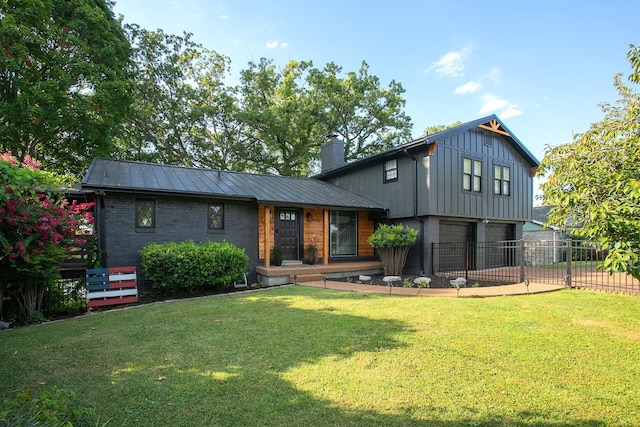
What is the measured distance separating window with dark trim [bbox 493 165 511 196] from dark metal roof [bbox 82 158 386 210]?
531 cm

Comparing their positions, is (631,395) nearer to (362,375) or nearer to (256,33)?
(362,375)

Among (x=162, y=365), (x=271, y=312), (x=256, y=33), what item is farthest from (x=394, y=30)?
(x=162, y=365)

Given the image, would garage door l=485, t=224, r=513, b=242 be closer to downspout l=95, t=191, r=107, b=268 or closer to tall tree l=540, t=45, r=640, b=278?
tall tree l=540, t=45, r=640, b=278

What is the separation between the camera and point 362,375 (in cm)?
333

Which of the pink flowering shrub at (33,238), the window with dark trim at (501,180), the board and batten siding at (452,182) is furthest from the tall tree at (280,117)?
the pink flowering shrub at (33,238)

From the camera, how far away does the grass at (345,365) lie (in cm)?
266

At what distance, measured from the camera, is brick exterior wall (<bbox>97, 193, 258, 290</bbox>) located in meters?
8.93

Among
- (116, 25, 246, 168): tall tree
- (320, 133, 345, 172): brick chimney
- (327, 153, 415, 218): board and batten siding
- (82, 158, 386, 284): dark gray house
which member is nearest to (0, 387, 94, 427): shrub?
(82, 158, 386, 284): dark gray house

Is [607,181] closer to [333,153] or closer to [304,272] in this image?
[304,272]

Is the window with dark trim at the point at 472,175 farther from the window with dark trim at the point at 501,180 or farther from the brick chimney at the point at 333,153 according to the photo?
the brick chimney at the point at 333,153

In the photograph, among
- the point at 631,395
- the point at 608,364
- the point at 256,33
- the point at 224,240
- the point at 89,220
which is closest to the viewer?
the point at 631,395

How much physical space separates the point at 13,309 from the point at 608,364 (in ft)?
32.6

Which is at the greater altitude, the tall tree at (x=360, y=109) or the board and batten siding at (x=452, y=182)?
the tall tree at (x=360, y=109)

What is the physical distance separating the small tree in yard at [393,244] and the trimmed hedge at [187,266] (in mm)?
4904
